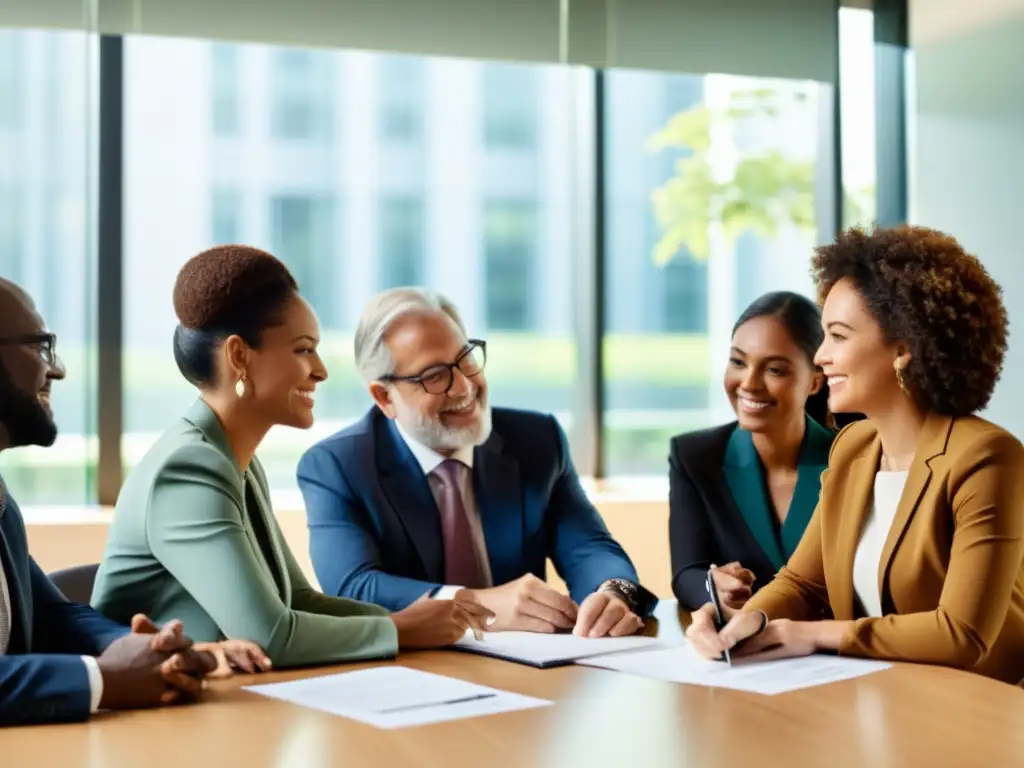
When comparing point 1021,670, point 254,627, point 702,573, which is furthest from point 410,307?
point 1021,670

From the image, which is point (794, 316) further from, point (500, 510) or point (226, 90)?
point (226, 90)

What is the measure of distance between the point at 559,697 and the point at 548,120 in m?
4.30

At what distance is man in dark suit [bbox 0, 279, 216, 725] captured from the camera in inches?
68.0

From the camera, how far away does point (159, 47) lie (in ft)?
17.3

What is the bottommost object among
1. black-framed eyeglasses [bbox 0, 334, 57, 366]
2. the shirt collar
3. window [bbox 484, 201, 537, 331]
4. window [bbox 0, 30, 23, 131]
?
the shirt collar

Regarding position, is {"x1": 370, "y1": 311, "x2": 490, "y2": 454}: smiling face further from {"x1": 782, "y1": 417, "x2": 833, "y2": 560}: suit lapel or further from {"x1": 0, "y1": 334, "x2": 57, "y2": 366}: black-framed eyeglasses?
{"x1": 0, "y1": 334, "x2": 57, "y2": 366}: black-framed eyeglasses

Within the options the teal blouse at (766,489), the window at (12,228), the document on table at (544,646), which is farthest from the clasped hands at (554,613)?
the window at (12,228)

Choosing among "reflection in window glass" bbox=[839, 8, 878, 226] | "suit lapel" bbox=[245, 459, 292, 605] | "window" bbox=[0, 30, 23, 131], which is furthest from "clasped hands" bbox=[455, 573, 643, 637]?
"reflection in window glass" bbox=[839, 8, 878, 226]

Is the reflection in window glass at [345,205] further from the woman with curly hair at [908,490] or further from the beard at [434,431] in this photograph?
the woman with curly hair at [908,490]

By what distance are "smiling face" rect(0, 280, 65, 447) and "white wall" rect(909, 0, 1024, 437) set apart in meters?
4.55

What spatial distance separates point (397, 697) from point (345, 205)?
13.2 ft

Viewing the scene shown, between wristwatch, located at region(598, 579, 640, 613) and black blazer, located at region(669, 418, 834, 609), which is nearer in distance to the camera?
wristwatch, located at region(598, 579, 640, 613)

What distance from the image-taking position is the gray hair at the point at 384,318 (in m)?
3.08

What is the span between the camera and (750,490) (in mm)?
3182
